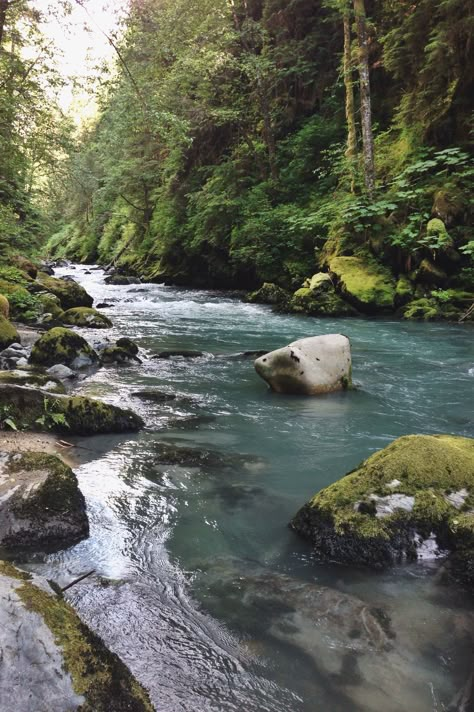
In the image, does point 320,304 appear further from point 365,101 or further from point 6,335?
point 6,335

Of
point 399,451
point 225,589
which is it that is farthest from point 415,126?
point 225,589

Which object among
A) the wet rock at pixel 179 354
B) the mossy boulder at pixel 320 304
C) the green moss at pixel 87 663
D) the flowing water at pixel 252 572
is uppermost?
the mossy boulder at pixel 320 304

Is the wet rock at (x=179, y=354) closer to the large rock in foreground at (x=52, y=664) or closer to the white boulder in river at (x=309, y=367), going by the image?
the white boulder in river at (x=309, y=367)

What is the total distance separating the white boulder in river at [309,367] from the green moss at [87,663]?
5.18m

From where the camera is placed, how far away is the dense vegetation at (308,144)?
13.2m

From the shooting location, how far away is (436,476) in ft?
11.0

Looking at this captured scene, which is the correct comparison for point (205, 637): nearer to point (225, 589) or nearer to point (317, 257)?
point (225, 589)

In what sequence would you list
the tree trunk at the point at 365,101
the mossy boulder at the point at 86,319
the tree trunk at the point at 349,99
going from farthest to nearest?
the tree trunk at the point at 349,99 < the tree trunk at the point at 365,101 < the mossy boulder at the point at 86,319

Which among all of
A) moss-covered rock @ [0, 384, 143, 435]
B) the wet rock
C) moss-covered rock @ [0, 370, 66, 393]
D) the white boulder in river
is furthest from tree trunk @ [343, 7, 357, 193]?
moss-covered rock @ [0, 384, 143, 435]

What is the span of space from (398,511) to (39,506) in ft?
7.66

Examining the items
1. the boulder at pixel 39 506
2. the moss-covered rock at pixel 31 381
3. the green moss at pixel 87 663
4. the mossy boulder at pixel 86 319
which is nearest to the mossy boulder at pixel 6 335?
the mossy boulder at pixel 86 319

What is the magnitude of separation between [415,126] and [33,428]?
14.9 metres

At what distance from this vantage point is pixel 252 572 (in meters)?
2.99

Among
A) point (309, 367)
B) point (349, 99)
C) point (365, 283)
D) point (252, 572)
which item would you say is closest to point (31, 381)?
point (309, 367)
